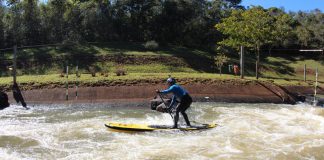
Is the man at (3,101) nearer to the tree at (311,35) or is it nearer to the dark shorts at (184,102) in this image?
the dark shorts at (184,102)

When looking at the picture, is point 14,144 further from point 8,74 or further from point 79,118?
point 8,74

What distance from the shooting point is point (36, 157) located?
47.0 ft

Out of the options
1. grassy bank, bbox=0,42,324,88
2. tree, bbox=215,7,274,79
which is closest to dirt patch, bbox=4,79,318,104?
grassy bank, bbox=0,42,324,88

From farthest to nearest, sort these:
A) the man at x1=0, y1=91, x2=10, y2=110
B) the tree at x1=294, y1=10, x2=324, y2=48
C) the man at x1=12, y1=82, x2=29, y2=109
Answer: the tree at x1=294, y1=10, x2=324, y2=48 < the man at x1=12, y1=82, x2=29, y2=109 < the man at x1=0, y1=91, x2=10, y2=110

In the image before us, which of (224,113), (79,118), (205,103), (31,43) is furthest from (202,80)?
(31,43)

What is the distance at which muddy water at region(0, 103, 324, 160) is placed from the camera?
14781mm

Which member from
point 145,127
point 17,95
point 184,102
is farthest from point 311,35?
point 145,127

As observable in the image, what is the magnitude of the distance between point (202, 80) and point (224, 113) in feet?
28.2

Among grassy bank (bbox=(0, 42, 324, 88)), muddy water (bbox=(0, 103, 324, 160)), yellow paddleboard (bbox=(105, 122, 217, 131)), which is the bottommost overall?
muddy water (bbox=(0, 103, 324, 160))

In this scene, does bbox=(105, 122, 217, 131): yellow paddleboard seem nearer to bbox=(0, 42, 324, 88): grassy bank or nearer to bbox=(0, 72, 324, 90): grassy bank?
bbox=(0, 72, 324, 90): grassy bank

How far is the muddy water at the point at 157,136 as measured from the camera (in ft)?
48.5

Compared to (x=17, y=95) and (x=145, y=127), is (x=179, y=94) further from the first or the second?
(x=17, y=95)

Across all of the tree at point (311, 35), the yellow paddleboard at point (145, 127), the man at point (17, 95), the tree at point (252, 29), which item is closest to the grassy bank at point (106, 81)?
the man at point (17, 95)

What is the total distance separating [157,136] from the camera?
1752 cm
